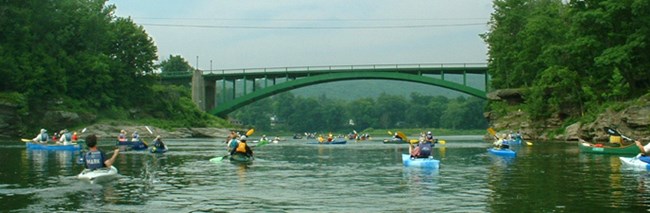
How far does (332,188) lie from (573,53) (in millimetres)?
45135

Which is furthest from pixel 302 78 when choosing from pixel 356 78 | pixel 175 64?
pixel 175 64

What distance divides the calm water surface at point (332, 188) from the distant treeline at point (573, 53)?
83.2 ft

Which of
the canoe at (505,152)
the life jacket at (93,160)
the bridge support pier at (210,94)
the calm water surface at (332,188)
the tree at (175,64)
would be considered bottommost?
the calm water surface at (332,188)

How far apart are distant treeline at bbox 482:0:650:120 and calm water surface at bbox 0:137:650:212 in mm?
25364

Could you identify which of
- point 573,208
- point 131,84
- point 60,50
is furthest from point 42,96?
point 573,208

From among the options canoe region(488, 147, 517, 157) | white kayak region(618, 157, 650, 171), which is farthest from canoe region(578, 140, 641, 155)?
white kayak region(618, 157, 650, 171)

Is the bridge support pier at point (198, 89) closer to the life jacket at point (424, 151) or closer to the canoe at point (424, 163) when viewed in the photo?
the canoe at point (424, 163)

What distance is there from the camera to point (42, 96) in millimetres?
85250

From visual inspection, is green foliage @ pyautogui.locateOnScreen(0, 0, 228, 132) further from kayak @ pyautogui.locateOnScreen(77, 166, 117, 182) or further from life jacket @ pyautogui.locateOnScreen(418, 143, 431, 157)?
kayak @ pyautogui.locateOnScreen(77, 166, 117, 182)

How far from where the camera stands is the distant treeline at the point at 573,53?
5719 cm

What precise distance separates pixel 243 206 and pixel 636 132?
41992mm

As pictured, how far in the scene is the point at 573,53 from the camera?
63.1 metres

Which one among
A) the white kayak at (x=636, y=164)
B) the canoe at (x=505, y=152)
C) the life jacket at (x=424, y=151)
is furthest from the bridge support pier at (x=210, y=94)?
the white kayak at (x=636, y=164)

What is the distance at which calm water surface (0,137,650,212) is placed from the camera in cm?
1858
